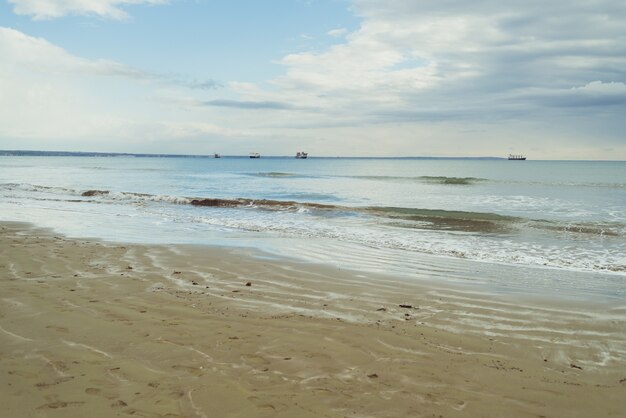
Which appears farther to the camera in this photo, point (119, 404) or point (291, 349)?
point (291, 349)

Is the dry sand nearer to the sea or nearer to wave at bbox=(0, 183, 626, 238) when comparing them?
the sea

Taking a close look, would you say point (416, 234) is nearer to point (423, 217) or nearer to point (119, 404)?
point (423, 217)

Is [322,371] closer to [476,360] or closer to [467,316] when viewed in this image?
[476,360]

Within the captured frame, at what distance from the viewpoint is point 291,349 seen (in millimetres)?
4707

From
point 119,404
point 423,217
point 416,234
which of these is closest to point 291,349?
point 119,404

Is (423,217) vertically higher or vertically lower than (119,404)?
higher

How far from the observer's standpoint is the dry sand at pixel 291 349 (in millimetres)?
3584

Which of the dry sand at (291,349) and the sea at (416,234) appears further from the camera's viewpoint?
the sea at (416,234)

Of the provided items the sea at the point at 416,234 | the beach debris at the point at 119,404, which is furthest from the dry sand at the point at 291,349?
the sea at the point at 416,234

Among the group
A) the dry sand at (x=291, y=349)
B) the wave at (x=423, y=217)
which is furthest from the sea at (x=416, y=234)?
the dry sand at (x=291, y=349)

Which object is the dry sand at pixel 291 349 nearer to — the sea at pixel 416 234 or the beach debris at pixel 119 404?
the beach debris at pixel 119 404

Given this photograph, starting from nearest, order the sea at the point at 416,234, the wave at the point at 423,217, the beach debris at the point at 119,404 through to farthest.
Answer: the beach debris at the point at 119,404, the sea at the point at 416,234, the wave at the point at 423,217

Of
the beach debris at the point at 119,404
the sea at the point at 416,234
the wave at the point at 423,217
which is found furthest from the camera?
the wave at the point at 423,217

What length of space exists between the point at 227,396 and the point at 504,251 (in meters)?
10.5
